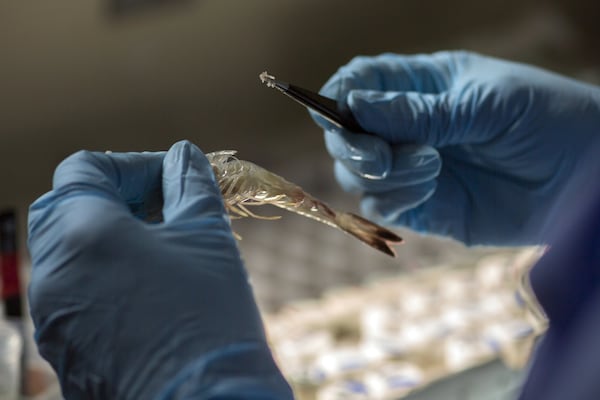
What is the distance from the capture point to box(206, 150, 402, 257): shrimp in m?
1.09

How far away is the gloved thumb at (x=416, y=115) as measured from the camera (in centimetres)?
124

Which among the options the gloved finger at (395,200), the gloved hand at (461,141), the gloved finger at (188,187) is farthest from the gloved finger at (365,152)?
the gloved finger at (188,187)

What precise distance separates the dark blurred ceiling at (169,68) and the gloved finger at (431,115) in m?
0.53

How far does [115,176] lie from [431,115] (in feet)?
2.05

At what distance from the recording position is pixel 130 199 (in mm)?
993

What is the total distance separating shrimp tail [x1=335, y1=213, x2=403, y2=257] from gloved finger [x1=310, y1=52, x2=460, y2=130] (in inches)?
6.8

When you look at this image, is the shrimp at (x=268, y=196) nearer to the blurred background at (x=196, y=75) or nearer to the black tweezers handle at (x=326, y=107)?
the black tweezers handle at (x=326, y=107)

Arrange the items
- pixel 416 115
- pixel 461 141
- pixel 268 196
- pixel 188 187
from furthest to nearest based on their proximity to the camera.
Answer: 1. pixel 461 141
2. pixel 416 115
3. pixel 268 196
4. pixel 188 187

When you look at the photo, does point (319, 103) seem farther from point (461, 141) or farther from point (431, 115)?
point (461, 141)

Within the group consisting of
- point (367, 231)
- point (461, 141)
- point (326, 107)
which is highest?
point (326, 107)

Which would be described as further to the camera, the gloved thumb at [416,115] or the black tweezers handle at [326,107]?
the gloved thumb at [416,115]

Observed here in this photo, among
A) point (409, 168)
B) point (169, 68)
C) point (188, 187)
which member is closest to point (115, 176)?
point (188, 187)

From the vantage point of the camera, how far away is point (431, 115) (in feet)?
4.25

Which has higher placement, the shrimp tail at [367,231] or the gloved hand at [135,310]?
the gloved hand at [135,310]
